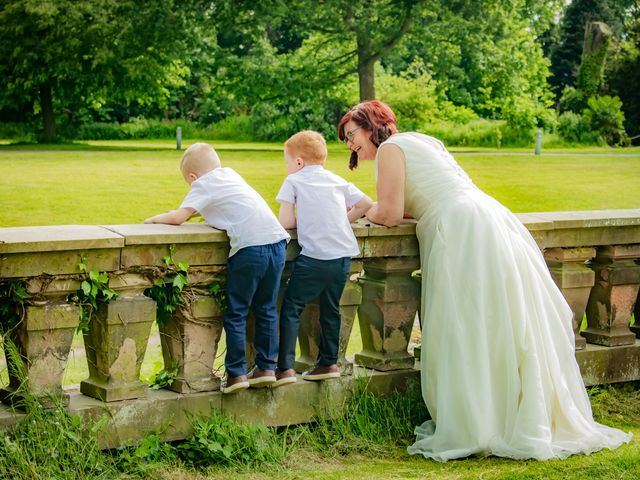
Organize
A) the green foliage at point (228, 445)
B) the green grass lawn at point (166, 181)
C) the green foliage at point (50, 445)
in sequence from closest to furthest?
the green foliage at point (50, 445) → the green foliage at point (228, 445) → the green grass lawn at point (166, 181)

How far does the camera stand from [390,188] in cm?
445

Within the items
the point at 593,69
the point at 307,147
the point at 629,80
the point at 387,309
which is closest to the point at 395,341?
the point at 387,309

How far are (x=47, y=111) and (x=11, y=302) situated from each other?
1351 inches

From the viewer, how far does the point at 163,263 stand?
3938 millimetres

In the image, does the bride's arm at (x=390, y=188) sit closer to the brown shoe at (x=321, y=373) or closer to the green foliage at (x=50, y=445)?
the brown shoe at (x=321, y=373)

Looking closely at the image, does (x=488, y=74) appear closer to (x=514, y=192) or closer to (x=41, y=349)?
(x=514, y=192)

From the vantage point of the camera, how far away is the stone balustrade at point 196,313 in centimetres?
373

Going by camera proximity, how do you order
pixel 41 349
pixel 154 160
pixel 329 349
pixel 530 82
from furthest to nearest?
1. pixel 530 82
2. pixel 154 160
3. pixel 329 349
4. pixel 41 349

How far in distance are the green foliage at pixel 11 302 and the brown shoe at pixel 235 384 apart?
2.89 feet

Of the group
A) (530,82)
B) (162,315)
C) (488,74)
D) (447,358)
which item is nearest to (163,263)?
(162,315)

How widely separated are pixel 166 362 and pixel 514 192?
15655 mm

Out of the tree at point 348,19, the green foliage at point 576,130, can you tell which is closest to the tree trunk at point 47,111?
the tree at point 348,19

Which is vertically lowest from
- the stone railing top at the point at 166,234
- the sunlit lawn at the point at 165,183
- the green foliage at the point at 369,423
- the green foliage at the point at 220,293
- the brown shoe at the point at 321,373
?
the sunlit lawn at the point at 165,183

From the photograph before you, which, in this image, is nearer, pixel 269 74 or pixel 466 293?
pixel 466 293
